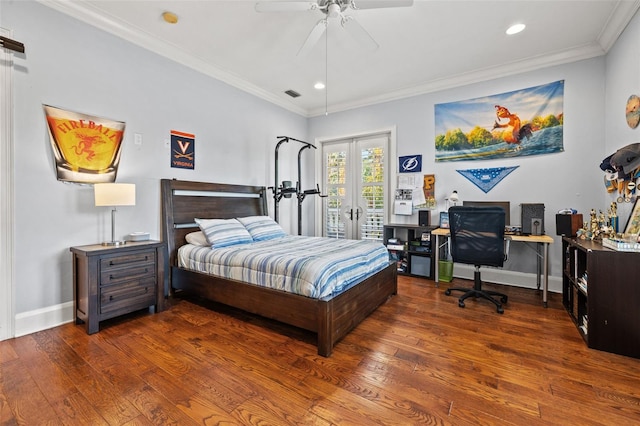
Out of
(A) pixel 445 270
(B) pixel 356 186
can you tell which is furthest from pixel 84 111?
(A) pixel 445 270

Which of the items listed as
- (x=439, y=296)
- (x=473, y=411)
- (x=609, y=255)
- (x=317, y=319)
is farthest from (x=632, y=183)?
(x=317, y=319)

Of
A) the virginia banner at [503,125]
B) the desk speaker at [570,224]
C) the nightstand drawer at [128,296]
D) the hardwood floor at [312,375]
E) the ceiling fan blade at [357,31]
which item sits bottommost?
the hardwood floor at [312,375]

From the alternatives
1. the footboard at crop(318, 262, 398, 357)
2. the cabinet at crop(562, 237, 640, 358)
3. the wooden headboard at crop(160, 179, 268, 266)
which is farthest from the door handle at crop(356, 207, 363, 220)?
the cabinet at crop(562, 237, 640, 358)

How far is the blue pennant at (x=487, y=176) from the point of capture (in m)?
3.91

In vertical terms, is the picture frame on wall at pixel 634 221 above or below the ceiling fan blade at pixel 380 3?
below

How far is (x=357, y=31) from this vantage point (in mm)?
2516

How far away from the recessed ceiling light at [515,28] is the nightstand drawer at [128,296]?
4.64m

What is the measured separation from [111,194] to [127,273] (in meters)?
0.76

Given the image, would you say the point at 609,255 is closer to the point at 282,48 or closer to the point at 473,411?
the point at 473,411

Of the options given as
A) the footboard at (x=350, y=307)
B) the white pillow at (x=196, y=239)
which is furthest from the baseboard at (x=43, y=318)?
the footboard at (x=350, y=307)

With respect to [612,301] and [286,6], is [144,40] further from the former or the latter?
[612,301]

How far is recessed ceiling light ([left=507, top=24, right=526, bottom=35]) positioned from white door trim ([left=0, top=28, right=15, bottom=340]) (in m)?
4.74

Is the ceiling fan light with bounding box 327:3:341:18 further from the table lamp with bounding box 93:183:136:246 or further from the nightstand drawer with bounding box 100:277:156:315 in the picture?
the nightstand drawer with bounding box 100:277:156:315

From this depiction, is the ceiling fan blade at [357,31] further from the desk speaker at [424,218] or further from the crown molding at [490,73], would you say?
the desk speaker at [424,218]
